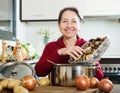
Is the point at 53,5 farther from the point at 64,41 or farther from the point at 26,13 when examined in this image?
the point at 64,41

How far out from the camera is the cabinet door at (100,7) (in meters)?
2.81

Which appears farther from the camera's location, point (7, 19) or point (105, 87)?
point (7, 19)

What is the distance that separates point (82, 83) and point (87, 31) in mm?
2329

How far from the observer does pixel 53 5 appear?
9.57ft

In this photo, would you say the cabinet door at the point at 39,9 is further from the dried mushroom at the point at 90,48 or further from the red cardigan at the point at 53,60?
the dried mushroom at the point at 90,48

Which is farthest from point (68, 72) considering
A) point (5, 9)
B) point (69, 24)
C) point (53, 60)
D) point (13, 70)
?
point (5, 9)

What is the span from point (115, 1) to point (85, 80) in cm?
214

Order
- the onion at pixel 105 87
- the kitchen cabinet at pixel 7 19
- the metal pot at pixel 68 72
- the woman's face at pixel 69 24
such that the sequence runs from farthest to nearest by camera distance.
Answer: the kitchen cabinet at pixel 7 19 < the woman's face at pixel 69 24 < the metal pot at pixel 68 72 < the onion at pixel 105 87

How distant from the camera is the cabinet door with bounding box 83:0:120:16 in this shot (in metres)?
2.81

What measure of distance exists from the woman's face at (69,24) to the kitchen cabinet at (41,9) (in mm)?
1595

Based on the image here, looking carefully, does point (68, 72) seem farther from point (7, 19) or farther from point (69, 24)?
point (7, 19)

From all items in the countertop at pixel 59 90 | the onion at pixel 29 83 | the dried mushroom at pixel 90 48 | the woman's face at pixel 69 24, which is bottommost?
the countertop at pixel 59 90

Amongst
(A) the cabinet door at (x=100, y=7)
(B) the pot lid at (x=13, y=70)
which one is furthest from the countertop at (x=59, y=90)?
(A) the cabinet door at (x=100, y=7)

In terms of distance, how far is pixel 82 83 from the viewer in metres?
0.82
